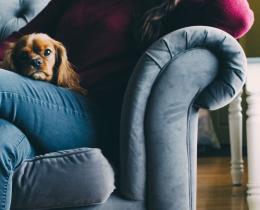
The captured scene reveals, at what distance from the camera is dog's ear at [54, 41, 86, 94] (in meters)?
1.40

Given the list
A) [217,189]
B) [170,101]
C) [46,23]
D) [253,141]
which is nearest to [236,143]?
[217,189]

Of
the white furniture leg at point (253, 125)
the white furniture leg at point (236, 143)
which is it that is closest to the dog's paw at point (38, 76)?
the white furniture leg at point (253, 125)

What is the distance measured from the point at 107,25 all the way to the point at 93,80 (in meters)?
0.15

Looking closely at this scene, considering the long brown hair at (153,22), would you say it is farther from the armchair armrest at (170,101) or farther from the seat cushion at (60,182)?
the seat cushion at (60,182)

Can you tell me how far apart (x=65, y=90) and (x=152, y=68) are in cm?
23

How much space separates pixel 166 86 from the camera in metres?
1.21

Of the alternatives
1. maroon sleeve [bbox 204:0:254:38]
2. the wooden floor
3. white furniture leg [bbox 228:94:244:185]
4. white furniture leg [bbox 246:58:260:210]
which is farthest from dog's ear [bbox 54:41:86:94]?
white furniture leg [bbox 228:94:244:185]

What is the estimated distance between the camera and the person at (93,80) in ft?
3.90

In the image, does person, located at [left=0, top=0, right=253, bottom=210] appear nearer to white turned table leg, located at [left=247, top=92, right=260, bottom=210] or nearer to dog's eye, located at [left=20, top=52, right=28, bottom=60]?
dog's eye, located at [left=20, top=52, right=28, bottom=60]

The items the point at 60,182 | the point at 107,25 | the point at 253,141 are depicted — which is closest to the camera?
the point at 60,182

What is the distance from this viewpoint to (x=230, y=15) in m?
1.25

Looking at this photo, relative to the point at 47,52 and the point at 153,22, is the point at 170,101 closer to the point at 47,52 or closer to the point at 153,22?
the point at 153,22

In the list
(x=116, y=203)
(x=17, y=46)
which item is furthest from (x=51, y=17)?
(x=116, y=203)

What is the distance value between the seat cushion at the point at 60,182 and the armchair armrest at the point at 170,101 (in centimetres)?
8
